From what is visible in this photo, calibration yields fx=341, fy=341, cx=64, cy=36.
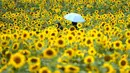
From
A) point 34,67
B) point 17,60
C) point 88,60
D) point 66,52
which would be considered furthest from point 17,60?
point 88,60

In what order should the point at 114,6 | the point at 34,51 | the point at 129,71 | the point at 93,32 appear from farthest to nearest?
the point at 114,6 → the point at 93,32 → the point at 34,51 → the point at 129,71

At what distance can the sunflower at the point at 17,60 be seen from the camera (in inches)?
173

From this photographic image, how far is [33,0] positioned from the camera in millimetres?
14359

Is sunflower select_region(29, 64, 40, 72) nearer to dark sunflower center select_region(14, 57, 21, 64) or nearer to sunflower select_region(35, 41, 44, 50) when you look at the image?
dark sunflower center select_region(14, 57, 21, 64)

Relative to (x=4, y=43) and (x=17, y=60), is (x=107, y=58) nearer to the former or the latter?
(x=17, y=60)

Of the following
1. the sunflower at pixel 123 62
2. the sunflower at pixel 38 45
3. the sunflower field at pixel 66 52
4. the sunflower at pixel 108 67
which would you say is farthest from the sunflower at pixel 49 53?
the sunflower at pixel 123 62

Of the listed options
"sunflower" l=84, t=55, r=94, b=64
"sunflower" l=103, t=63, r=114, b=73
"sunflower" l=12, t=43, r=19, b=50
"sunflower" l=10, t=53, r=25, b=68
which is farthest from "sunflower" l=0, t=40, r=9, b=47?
"sunflower" l=103, t=63, r=114, b=73

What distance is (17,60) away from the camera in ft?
14.6

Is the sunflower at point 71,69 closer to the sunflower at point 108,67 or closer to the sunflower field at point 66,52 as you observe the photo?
the sunflower field at point 66,52

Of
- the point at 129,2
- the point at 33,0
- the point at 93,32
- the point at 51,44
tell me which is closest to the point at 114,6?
the point at 129,2

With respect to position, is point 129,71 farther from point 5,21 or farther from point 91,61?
point 5,21

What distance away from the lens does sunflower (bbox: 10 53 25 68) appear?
4402 millimetres

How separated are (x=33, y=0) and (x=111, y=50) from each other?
9.08 meters

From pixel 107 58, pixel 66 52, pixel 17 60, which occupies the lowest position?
pixel 17 60
